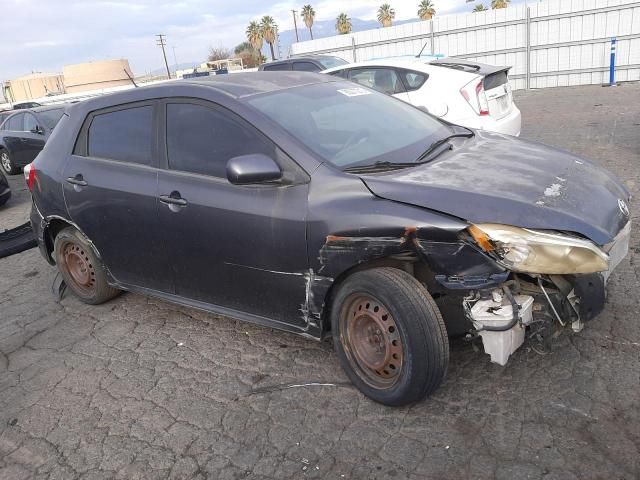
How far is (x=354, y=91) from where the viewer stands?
4098mm

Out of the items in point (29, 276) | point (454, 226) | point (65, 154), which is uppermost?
point (65, 154)

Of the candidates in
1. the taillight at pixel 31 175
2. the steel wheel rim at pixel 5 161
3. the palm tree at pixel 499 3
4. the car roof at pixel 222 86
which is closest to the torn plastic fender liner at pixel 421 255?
the car roof at pixel 222 86

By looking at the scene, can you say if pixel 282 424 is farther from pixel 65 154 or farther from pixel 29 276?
pixel 29 276

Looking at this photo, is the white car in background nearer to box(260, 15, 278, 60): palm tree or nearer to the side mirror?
the side mirror

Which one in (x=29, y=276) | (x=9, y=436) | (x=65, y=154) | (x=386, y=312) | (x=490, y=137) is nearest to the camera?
(x=386, y=312)

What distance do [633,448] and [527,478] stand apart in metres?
0.51

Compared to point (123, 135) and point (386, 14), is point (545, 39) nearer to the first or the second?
point (123, 135)

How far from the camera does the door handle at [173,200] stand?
360 cm

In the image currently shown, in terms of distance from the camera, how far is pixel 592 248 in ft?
8.75

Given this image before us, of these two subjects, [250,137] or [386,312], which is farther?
[250,137]

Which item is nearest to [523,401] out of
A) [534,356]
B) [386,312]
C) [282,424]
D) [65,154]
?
[534,356]

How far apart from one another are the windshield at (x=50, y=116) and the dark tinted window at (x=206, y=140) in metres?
9.50

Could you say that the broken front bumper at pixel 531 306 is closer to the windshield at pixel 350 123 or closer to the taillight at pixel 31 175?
the windshield at pixel 350 123

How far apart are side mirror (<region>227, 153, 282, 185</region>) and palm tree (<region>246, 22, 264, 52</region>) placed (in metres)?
67.3
